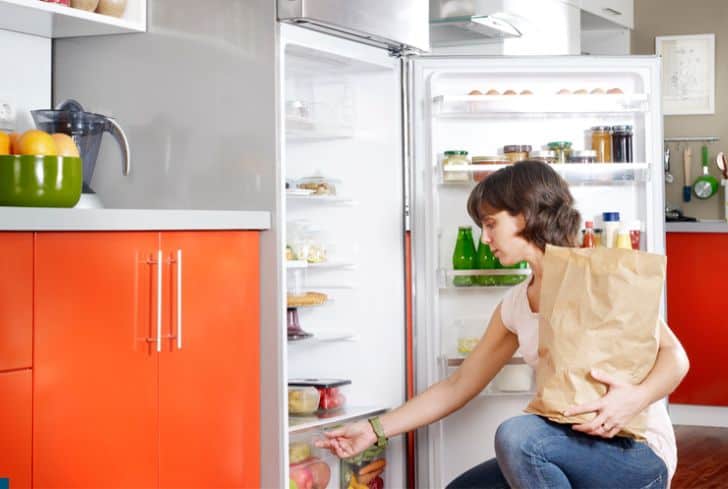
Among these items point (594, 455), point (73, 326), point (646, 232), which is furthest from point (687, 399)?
point (73, 326)

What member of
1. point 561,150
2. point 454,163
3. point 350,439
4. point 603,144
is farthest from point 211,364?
point 603,144

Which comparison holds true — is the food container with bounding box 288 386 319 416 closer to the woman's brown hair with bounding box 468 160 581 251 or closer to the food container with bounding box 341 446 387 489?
the food container with bounding box 341 446 387 489

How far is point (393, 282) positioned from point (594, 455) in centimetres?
116

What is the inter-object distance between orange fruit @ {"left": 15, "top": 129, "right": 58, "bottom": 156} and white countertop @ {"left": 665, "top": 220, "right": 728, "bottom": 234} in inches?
135

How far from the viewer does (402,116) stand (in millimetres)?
3131

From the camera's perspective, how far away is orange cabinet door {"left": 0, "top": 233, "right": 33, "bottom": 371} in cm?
186

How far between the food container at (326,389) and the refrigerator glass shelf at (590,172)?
0.67m

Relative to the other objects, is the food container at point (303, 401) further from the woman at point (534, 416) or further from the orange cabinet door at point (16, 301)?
the orange cabinet door at point (16, 301)

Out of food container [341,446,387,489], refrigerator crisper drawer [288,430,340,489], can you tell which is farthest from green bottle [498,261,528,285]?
refrigerator crisper drawer [288,430,340,489]

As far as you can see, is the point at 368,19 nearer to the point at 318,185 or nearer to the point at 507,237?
the point at 318,185

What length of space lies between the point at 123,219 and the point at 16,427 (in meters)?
0.46

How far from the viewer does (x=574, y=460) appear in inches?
81.7

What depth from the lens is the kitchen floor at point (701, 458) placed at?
3.98 m

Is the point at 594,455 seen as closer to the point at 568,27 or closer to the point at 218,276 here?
the point at 218,276
